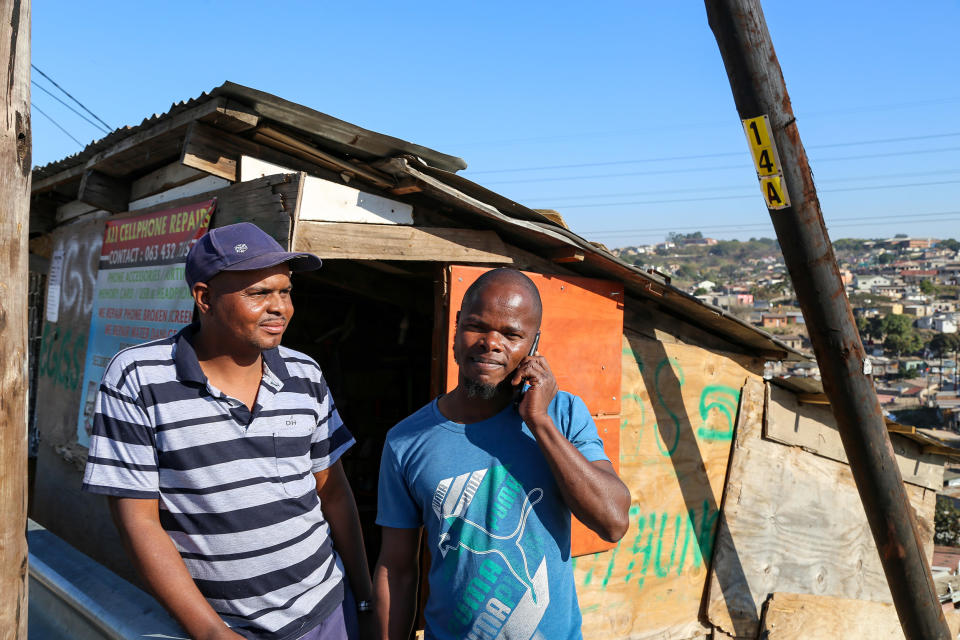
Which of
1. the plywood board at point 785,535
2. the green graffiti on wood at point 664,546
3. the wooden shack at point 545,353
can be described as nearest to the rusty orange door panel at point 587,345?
the wooden shack at point 545,353

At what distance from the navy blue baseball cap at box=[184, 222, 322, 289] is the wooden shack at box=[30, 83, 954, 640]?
1247 millimetres

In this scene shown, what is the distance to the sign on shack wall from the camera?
13.3 feet

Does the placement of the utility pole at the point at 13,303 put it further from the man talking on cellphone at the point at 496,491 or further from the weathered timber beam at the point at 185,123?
the weathered timber beam at the point at 185,123

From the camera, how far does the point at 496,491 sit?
1.99 metres

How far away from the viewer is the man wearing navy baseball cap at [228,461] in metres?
1.96

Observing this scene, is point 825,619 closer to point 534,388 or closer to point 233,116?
point 534,388

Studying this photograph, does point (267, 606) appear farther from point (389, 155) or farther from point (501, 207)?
point (501, 207)

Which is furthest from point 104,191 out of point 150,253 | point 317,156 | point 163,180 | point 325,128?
point 325,128

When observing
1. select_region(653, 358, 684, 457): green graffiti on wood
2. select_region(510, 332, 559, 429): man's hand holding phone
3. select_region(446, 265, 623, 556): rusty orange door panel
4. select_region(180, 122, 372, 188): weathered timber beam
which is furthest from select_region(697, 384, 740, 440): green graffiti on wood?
select_region(510, 332, 559, 429): man's hand holding phone

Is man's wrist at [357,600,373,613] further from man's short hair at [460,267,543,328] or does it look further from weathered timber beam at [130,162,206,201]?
weathered timber beam at [130,162,206,201]

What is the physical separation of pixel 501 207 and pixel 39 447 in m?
4.46

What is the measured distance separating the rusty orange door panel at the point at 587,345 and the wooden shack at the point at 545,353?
Result: 14mm

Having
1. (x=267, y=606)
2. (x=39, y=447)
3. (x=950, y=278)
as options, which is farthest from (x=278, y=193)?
(x=950, y=278)

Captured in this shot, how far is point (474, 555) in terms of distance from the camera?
77.9 inches
